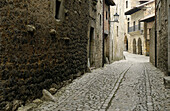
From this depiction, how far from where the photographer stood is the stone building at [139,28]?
31.8 meters

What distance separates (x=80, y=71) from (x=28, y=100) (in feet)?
14.1

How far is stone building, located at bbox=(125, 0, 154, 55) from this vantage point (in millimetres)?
31750

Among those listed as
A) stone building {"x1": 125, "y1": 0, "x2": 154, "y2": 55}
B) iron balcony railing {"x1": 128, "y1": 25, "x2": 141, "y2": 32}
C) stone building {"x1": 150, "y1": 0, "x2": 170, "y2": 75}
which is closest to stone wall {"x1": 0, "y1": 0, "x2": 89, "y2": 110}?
stone building {"x1": 150, "y1": 0, "x2": 170, "y2": 75}

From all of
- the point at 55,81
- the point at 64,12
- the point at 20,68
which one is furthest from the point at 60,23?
the point at 20,68

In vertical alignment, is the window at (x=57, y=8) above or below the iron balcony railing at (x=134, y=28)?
below

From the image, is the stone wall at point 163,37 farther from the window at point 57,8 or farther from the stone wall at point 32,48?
the window at point 57,8

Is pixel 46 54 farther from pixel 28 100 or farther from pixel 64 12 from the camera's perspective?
pixel 64 12

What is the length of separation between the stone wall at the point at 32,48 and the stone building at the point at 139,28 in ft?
80.5

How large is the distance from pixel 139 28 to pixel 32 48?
105ft

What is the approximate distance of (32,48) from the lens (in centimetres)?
479

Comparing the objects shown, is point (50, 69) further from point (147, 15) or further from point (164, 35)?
point (147, 15)

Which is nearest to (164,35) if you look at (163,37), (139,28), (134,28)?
(163,37)

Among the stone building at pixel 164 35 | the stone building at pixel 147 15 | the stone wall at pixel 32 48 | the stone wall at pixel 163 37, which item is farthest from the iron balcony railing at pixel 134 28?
the stone wall at pixel 32 48

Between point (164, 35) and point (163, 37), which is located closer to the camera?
point (164, 35)
